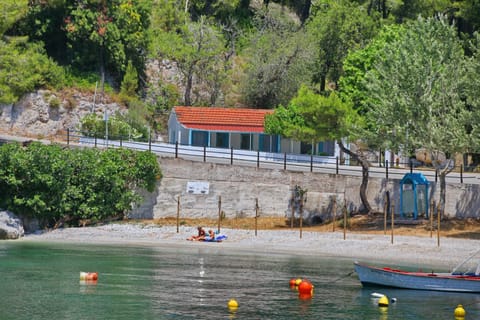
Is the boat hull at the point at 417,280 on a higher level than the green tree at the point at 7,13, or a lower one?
lower

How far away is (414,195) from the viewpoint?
6144 cm

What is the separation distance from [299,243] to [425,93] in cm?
1071

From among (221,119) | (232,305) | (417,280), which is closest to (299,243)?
(417,280)

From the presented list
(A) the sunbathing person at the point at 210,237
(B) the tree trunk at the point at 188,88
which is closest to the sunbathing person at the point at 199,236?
(A) the sunbathing person at the point at 210,237

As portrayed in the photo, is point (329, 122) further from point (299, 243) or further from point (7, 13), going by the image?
point (7, 13)

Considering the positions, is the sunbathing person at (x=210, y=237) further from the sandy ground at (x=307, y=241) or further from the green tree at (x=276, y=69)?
the green tree at (x=276, y=69)

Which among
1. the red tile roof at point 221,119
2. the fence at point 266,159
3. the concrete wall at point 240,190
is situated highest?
the red tile roof at point 221,119

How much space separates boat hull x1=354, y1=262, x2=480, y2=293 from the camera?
141 ft

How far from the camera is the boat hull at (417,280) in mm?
42844

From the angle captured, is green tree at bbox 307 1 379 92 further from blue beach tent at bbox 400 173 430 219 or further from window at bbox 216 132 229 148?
blue beach tent at bbox 400 173 430 219

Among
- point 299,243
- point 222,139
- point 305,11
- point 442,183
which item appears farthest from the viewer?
point 305,11

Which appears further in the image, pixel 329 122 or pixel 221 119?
pixel 221 119

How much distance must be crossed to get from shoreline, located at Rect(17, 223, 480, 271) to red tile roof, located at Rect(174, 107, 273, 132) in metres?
14.0

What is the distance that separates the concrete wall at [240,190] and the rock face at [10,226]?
7.42 meters
